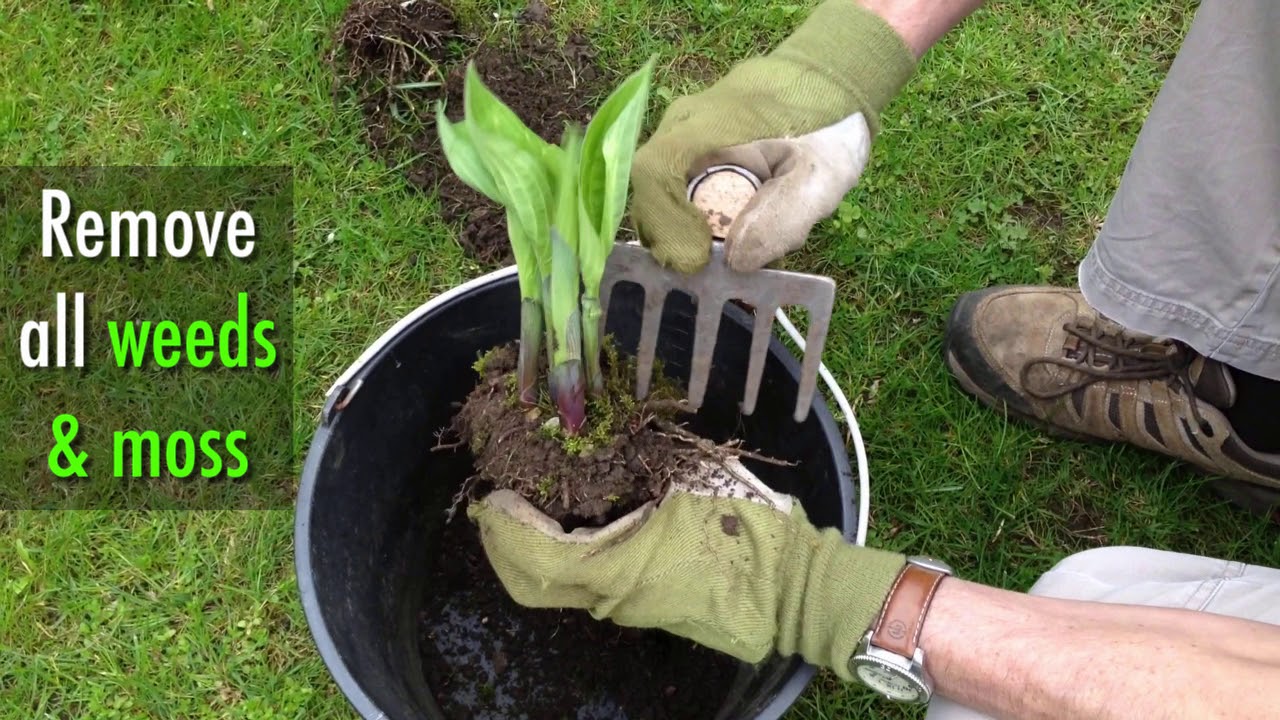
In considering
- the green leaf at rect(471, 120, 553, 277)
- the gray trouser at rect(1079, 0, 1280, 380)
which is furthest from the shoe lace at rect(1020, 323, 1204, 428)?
the green leaf at rect(471, 120, 553, 277)

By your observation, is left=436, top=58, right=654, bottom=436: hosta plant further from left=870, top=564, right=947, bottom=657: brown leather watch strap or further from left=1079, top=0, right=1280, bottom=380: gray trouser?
left=1079, top=0, right=1280, bottom=380: gray trouser

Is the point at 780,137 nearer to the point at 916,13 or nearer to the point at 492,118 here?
the point at 916,13

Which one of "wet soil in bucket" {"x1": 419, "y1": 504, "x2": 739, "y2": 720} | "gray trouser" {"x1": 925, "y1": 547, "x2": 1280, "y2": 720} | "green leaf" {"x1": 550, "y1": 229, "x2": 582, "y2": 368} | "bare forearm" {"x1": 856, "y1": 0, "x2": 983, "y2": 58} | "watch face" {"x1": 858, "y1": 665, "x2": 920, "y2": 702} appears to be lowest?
"wet soil in bucket" {"x1": 419, "y1": 504, "x2": 739, "y2": 720}

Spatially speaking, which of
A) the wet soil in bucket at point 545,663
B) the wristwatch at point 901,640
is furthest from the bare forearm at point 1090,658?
the wet soil in bucket at point 545,663

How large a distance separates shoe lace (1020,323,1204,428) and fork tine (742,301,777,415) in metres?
0.78

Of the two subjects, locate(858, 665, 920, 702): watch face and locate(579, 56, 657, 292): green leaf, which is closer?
locate(579, 56, 657, 292): green leaf

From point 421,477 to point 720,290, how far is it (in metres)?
0.62

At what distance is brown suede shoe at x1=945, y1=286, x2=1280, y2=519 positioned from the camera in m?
1.68

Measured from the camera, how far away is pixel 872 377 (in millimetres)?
1874

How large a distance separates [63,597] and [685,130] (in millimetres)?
1425

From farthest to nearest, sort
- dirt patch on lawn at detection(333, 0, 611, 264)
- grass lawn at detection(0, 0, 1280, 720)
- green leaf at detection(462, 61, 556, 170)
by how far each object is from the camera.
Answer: dirt patch on lawn at detection(333, 0, 611, 264) < grass lawn at detection(0, 0, 1280, 720) < green leaf at detection(462, 61, 556, 170)

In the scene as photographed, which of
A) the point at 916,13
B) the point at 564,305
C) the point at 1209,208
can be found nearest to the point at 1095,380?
the point at 1209,208

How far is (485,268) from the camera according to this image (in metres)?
1.90

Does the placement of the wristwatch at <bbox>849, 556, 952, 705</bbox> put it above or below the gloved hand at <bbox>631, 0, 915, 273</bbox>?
below
